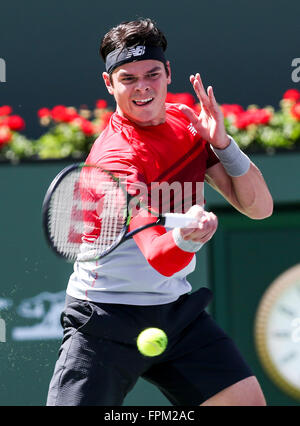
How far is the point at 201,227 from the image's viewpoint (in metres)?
2.86

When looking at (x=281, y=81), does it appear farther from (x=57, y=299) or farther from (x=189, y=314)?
(x=189, y=314)

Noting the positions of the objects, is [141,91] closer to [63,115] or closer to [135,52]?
[135,52]

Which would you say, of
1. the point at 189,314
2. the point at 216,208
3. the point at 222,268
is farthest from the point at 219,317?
the point at 189,314

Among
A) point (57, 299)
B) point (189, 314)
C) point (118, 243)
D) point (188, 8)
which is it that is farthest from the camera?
point (188, 8)

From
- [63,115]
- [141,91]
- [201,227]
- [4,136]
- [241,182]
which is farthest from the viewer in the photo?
[63,115]

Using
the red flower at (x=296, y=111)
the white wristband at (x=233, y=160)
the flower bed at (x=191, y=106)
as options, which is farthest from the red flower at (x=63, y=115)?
the white wristband at (x=233, y=160)

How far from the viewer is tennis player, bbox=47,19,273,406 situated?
321cm

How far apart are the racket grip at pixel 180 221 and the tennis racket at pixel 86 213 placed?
0.39 ft

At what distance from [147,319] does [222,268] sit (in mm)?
1661

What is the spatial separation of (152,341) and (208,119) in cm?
78

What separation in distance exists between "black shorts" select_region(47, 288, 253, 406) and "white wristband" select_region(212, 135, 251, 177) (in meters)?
0.47

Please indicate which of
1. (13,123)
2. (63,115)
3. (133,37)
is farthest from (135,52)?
(13,123)

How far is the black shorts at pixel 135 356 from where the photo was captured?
3219 mm
